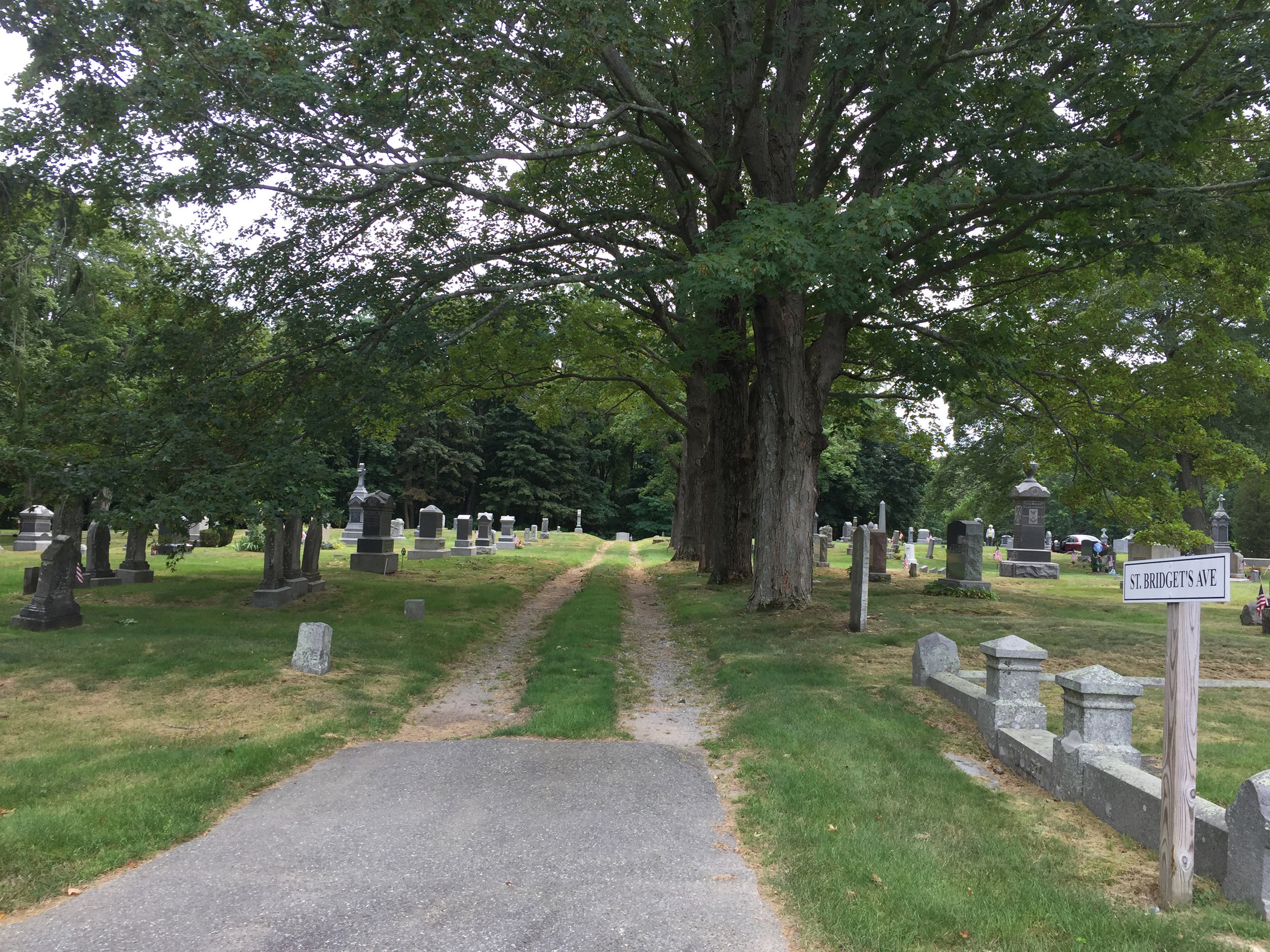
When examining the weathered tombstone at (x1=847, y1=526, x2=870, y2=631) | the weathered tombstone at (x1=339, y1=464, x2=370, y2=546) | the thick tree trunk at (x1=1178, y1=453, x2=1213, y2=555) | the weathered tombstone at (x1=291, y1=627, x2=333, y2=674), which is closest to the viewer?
the weathered tombstone at (x1=291, y1=627, x2=333, y2=674)

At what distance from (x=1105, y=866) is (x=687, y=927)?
251 centimetres

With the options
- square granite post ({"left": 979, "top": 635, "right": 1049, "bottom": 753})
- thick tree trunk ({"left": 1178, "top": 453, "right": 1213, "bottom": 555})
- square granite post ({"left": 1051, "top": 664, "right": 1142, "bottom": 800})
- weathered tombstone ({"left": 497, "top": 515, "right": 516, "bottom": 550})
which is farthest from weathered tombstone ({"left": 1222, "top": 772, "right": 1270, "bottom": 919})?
weathered tombstone ({"left": 497, "top": 515, "right": 516, "bottom": 550})

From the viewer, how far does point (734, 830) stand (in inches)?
210

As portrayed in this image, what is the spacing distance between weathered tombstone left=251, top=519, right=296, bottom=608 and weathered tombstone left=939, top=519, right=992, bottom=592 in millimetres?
14430

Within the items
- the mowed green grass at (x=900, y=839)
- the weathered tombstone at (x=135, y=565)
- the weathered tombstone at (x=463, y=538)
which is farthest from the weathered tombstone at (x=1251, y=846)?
the weathered tombstone at (x=463, y=538)

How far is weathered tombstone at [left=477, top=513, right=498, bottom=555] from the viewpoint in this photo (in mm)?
31719

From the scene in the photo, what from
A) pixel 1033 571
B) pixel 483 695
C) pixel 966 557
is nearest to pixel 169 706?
pixel 483 695

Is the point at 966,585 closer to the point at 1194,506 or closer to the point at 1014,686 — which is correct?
the point at 1014,686

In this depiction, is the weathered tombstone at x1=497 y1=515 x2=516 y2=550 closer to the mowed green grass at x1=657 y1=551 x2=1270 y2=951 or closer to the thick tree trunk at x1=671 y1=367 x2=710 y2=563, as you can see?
the thick tree trunk at x1=671 y1=367 x2=710 y2=563

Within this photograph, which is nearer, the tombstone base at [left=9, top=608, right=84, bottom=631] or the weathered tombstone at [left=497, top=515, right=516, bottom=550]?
the tombstone base at [left=9, top=608, right=84, bottom=631]

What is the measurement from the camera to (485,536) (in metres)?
32.1

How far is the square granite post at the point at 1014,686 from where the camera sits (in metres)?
6.93

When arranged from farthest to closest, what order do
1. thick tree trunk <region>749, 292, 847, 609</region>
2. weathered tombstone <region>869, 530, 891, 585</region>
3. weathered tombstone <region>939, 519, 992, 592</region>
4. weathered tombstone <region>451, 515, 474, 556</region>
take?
1. weathered tombstone <region>451, 515, 474, 556</region>
2. weathered tombstone <region>869, 530, 891, 585</region>
3. weathered tombstone <region>939, 519, 992, 592</region>
4. thick tree trunk <region>749, 292, 847, 609</region>

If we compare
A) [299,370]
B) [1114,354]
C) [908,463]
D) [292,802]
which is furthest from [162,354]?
[908,463]
